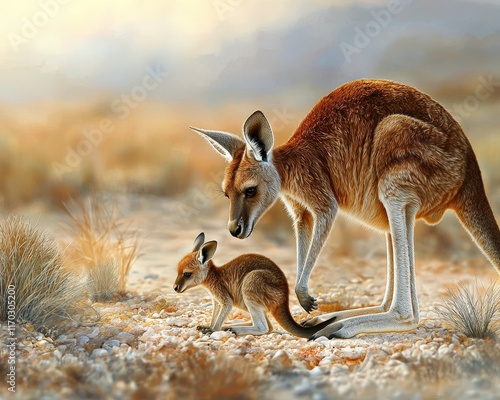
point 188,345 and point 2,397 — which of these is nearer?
point 2,397

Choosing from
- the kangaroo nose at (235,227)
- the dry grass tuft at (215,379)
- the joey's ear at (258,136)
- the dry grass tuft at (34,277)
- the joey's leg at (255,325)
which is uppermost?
the joey's ear at (258,136)

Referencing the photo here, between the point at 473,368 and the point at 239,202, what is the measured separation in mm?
2121

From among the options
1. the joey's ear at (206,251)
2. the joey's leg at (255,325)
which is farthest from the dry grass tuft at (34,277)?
the joey's leg at (255,325)

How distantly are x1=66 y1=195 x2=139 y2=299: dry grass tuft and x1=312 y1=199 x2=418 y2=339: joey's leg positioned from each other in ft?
8.63

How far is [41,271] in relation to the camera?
612 cm

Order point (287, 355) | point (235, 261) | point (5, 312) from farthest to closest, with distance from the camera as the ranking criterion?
1. point (235, 261)
2. point (5, 312)
3. point (287, 355)

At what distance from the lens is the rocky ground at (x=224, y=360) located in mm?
4562

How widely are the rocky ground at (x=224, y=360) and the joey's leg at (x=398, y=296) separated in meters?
0.12

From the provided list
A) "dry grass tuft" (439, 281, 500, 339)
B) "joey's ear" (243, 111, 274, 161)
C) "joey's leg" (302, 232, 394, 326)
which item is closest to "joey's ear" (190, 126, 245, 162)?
"joey's ear" (243, 111, 274, 161)

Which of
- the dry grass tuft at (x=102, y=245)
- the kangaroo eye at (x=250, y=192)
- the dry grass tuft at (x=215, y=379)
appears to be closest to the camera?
the dry grass tuft at (x=215, y=379)

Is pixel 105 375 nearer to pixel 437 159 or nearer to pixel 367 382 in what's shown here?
pixel 367 382

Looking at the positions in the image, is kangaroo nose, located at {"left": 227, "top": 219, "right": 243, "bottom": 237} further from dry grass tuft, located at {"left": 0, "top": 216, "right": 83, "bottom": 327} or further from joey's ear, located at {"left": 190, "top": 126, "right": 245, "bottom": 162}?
dry grass tuft, located at {"left": 0, "top": 216, "right": 83, "bottom": 327}

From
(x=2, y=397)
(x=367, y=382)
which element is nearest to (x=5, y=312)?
(x=2, y=397)

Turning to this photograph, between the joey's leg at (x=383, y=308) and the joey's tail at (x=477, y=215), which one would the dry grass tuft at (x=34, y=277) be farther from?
the joey's tail at (x=477, y=215)
